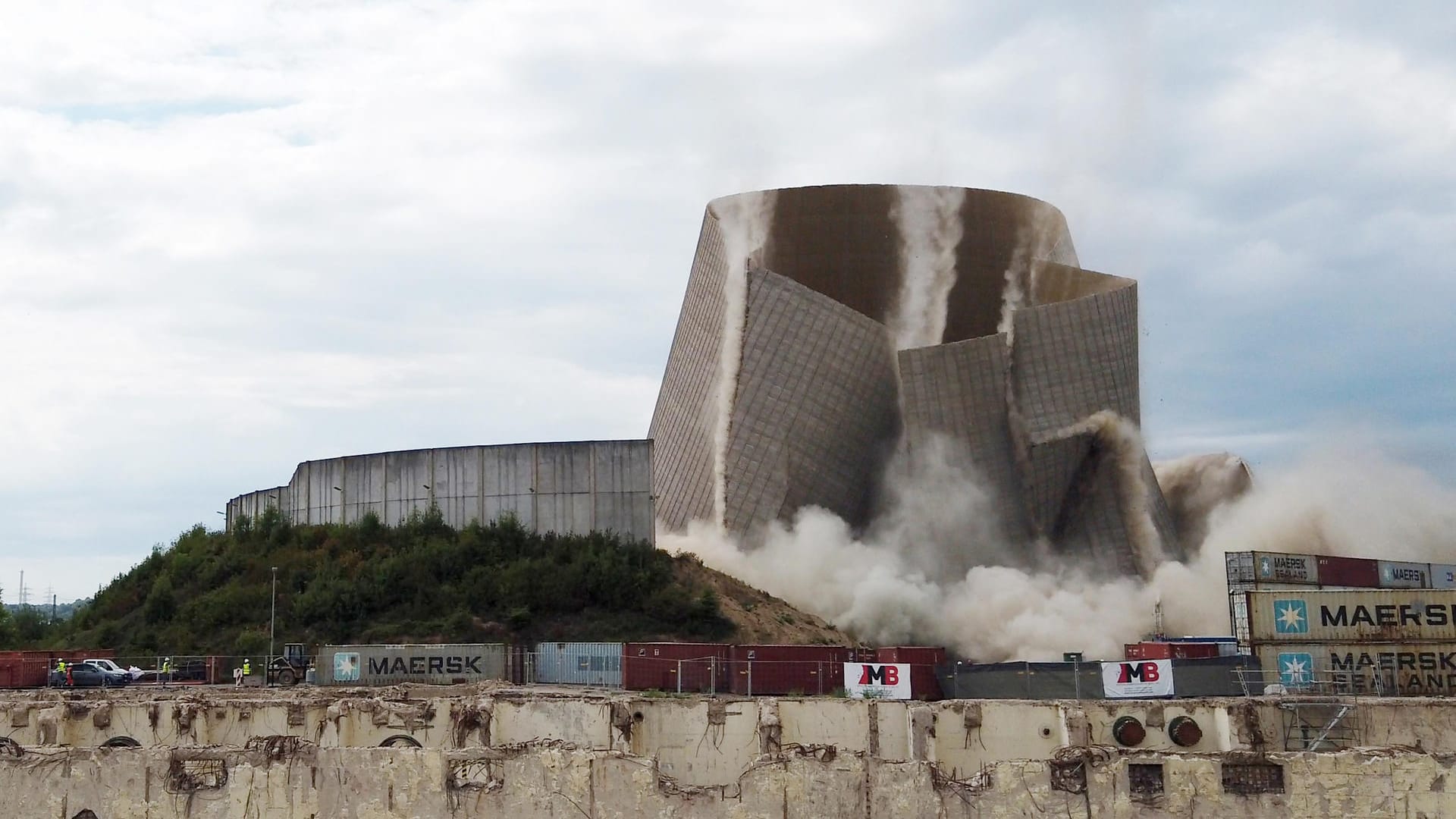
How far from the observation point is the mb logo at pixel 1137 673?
85.9ft

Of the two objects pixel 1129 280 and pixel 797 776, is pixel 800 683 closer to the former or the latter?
pixel 797 776

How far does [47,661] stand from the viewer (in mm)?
40469

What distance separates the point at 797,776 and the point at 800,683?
52.2 ft

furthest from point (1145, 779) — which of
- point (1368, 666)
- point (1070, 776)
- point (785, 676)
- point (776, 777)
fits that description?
point (785, 676)

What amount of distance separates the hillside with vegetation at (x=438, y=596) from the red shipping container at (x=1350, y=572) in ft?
52.6

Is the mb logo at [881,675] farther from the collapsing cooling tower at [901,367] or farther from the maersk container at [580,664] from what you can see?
the collapsing cooling tower at [901,367]

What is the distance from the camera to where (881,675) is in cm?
2858

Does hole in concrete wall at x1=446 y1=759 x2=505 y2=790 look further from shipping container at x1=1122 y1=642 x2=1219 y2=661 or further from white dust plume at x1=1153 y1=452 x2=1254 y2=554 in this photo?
white dust plume at x1=1153 y1=452 x2=1254 y2=554

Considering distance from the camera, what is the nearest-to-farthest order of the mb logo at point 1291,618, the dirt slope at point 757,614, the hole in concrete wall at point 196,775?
the hole in concrete wall at point 196,775 < the mb logo at point 1291,618 < the dirt slope at point 757,614

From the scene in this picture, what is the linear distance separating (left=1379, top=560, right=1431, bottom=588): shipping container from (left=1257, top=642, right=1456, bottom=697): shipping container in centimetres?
2426

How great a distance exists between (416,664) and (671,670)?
7.17 metres

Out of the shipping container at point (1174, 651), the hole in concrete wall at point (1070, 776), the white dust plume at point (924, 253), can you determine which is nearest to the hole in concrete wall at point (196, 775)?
the hole in concrete wall at point (1070, 776)

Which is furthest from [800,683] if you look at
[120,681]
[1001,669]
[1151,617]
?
[1151,617]

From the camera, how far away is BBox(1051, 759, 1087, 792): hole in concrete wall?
16.1m
